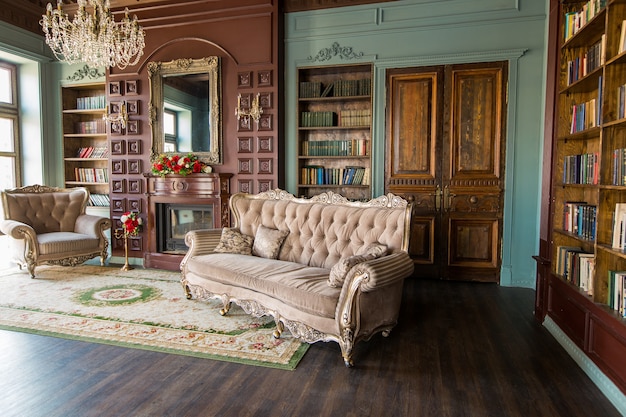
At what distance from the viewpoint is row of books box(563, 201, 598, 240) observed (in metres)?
2.79

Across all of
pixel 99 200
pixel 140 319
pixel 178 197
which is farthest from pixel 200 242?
pixel 99 200

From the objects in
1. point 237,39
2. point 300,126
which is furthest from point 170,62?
point 300,126

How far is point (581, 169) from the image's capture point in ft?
9.66

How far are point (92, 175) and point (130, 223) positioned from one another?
162cm

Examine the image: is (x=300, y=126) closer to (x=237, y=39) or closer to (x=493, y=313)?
(x=237, y=39)

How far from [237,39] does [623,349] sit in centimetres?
504

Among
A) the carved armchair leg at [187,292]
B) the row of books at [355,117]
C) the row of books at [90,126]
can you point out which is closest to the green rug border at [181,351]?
the carved armchair leg at [187,292]

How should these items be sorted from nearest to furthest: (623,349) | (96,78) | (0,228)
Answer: (623,349), (0,228), (96,78)

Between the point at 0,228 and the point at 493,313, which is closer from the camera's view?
the point at 493,313

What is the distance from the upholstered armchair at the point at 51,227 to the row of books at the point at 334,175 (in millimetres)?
2823

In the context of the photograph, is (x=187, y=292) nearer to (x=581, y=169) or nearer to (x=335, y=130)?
(x=335, y=130)

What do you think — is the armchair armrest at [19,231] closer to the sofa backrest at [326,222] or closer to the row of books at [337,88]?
the sofa backrest at [326,222]

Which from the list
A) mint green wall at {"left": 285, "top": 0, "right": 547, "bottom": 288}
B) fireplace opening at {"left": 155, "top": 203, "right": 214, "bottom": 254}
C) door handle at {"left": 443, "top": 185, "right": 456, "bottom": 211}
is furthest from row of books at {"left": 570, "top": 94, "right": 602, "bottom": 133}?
fireplace opening at {"left": 155, "top": 203, "right": 214, "bottom": 254}

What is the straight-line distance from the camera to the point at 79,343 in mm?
2963
